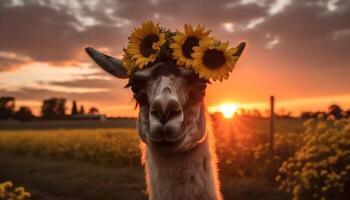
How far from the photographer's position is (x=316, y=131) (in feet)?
35.8

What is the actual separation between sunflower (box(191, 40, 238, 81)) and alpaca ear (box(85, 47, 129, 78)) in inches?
26.9

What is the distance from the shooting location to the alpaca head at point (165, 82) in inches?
132

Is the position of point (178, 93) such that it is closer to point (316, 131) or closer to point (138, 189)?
point (316, 131)

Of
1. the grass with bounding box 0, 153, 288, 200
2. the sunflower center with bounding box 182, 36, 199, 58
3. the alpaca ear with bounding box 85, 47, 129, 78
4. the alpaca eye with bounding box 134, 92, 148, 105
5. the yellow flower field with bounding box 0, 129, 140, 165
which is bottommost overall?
the grass with bounding box 0, 153, 288, 200

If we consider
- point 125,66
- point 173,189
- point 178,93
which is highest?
point 125,66

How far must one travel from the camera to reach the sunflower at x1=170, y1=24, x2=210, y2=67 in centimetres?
387

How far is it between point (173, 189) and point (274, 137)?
475 inches

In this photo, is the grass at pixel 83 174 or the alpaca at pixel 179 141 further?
the grass at pixel 83 174

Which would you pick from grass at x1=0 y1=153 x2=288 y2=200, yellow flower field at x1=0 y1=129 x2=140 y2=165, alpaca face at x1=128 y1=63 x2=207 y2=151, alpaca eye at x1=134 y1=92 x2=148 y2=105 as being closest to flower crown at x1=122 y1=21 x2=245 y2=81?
alpaca face at x1=128 y1=63 x2=207 y2=151

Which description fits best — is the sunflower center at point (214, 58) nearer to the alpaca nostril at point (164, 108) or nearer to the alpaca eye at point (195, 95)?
the alpaca eye at point (195, 95)

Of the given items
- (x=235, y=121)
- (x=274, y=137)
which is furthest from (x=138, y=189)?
(x=235, y=121)

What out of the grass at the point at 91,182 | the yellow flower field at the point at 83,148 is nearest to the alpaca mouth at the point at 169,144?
the grass at the point at 91,182

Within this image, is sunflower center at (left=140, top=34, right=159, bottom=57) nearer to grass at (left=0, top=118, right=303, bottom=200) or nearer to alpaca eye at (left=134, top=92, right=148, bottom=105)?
alpaca eye at (left=134, top=92, right=148, bottom=105)

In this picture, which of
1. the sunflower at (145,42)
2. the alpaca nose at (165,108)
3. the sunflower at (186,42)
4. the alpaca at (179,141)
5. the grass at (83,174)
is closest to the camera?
the alpaca nose at (165,108)
